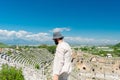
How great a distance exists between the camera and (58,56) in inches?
303

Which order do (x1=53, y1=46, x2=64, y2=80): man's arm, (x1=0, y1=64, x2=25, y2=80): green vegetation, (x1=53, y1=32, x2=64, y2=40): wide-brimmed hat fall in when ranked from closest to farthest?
1. (x1=53, y1=46, x2=64, y2=80): man's arm
2. (x1=53, y1=32, x2=64, y2=40): wide-brimmed hat
3. (x1=0, y1=64, x2=25, y2=80): green vegetation

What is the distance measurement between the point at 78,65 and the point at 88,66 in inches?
115

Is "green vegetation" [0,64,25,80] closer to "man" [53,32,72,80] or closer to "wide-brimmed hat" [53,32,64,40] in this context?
"man" [53,32,72,80]

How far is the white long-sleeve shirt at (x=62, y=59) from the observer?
764 cm

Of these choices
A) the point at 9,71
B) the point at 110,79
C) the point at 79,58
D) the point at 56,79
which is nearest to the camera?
the point at 56,79

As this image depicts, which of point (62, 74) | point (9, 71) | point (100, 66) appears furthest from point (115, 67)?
point (62, 74)

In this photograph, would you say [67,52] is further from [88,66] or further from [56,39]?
[88,66]

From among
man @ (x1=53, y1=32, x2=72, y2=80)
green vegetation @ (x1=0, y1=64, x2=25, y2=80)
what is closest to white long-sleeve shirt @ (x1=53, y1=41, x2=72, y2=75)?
man @ (x1=53, y1=32, x2=72, y2=80)

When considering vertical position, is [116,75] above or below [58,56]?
below

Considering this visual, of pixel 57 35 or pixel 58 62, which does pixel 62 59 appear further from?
pixel 57 35

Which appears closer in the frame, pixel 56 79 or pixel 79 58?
pixel 56 79

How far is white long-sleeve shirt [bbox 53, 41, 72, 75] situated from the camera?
7637 mm

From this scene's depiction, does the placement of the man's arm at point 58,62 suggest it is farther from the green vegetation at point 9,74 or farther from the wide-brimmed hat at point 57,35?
the green vegetation at point 9,74

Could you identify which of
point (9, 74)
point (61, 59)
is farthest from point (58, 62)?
point (9, 74)
